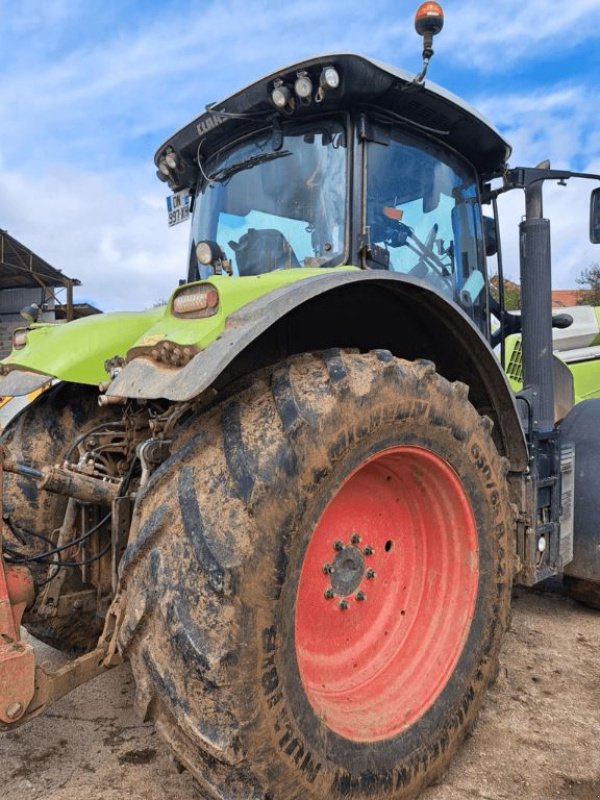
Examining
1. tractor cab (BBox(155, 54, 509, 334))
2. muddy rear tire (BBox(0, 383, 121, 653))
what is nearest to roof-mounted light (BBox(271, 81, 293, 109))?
tractor cab (BBox(155, 54, 509, 334))

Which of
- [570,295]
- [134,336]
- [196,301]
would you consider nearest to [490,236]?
[134,336]

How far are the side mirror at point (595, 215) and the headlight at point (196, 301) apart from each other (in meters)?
2.18

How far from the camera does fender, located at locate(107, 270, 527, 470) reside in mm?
1680

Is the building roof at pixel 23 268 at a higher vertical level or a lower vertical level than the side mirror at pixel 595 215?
higher

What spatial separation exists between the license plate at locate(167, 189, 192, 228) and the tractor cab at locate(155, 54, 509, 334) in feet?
0.67

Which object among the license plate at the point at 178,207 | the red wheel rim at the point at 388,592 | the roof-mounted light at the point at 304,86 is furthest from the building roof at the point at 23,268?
the red wheel rim at the point at 388,592

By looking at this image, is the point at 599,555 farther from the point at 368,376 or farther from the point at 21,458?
the point at 21,458

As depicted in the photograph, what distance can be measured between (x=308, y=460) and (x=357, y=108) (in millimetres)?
1622

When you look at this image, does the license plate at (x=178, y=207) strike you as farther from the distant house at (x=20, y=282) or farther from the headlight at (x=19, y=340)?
the distant house at (x=20, y=282)

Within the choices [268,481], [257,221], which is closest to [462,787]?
[268,481]

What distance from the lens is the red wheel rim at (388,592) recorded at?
207 cm

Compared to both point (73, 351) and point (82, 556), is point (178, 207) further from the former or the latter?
point (82, 556)

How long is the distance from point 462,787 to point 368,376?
4.31ft

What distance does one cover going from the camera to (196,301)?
185 cm
